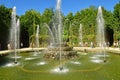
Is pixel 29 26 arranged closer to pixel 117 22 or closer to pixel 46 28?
pixel 46 28

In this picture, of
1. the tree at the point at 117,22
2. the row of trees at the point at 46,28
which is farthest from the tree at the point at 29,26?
the tree at the point at 117,22

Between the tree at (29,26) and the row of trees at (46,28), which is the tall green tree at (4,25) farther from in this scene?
the tree at (29,26)

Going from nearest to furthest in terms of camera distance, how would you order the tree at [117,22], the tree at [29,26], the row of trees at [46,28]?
the row of trees at [46,28]
the tree at [117,22]
the tree at [29,26]

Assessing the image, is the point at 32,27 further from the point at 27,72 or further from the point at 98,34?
the point at 27,72

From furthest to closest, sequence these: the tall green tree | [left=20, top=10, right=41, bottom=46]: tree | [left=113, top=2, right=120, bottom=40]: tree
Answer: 1. [left=20, top=10, right=41, bottom=46]: tree
2. [left=113, top=2, right=120, bottom=40]: tree
3. the tall green tree

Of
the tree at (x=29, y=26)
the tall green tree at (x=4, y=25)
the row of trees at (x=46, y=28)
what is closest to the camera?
the tall green tree at (x=4, y=25)

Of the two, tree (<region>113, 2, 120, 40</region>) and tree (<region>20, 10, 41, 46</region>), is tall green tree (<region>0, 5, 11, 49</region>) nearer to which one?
tree (<region>20, 10, 41, 46</region>)

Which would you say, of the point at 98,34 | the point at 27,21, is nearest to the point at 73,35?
the point at 98,34

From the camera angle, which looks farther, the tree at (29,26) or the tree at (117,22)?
the tree at (29,26)

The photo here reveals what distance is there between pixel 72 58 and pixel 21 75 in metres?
9.42

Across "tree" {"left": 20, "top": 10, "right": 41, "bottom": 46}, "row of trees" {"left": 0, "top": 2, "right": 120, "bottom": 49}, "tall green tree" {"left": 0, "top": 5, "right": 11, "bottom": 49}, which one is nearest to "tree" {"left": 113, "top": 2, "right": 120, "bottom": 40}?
"row of trees" {"left": 0, "top": 2, "right": 120, "bottom": 49}

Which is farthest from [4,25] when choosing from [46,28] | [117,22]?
[117,22]

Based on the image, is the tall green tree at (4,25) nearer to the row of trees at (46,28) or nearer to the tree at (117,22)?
the row of trees at (46,28)

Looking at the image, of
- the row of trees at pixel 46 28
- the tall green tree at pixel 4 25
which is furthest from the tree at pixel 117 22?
the tall green tree at pixel 4 25
